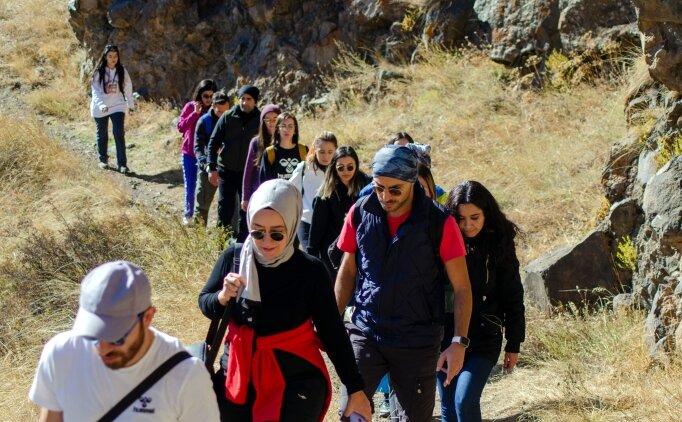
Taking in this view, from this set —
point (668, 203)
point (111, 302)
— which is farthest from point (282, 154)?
point (111, 302)

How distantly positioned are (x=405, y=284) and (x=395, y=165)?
0.57m

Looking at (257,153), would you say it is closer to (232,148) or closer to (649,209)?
(232,148)

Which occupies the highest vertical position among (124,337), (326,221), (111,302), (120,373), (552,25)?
(552,25)

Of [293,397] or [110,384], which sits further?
[293,397]

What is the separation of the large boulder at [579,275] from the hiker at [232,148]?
10.8ft

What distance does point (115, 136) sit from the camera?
42.4 ft

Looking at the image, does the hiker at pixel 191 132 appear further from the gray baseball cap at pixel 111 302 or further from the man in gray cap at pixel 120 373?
the gray baseball cap at pixel 111 302

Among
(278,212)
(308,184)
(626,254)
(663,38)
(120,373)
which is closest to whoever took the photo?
(120,373)

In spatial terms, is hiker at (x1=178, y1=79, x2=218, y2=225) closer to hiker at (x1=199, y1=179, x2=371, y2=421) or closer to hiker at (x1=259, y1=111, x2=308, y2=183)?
hiker at (x1=259, y1=111, x2=308, y2=183)

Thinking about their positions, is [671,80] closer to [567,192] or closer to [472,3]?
[567,192]

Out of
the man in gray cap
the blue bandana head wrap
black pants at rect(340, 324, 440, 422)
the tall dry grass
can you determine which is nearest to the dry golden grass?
the tall dry grass

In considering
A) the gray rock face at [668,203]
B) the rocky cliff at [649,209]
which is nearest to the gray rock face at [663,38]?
the rocky cliff at [649,209]

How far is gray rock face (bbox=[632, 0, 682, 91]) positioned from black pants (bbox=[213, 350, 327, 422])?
3.99 meters

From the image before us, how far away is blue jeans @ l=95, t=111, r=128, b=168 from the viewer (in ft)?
42.1
